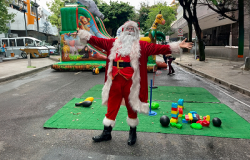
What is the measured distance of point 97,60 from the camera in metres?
12.9

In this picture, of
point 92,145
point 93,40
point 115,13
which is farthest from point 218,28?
point 92,145

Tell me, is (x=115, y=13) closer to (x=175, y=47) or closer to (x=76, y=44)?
(x=76, y=44)

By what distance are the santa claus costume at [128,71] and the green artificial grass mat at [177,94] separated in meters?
2.98

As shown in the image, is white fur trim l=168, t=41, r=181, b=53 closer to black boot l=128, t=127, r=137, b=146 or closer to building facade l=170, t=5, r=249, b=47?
black boot l=128, t=127, r=137, b=146

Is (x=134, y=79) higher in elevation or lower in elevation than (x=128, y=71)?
lower

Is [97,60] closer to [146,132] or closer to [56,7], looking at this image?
[146,132]

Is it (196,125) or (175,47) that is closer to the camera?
(175,47)

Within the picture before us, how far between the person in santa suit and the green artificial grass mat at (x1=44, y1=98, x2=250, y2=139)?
0.73 m

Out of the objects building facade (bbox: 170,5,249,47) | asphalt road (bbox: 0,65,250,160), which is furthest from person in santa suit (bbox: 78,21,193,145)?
building facade (bbox: 170,5,249,47)

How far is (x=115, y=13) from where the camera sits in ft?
110

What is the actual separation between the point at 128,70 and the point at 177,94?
3930mm

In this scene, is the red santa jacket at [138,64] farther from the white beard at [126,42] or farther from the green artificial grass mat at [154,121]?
the green artificial grass mat at [154,121]

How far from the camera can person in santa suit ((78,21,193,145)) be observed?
323 cm

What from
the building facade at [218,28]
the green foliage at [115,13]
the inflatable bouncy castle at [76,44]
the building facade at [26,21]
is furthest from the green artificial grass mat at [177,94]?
the green foliage at [115,13]
